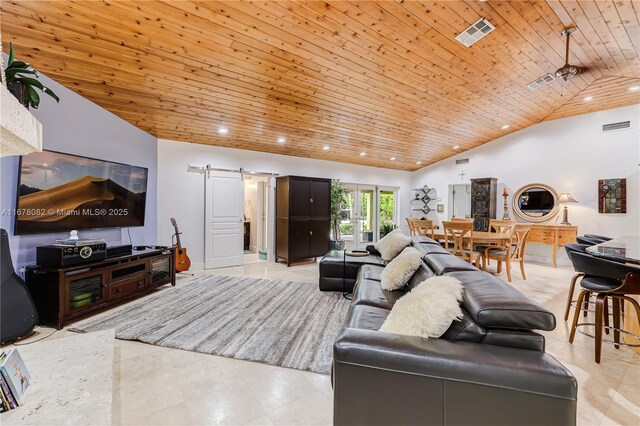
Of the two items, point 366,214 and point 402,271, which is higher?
point 366,214

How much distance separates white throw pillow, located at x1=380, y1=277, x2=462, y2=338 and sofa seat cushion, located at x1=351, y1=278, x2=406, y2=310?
74 cm

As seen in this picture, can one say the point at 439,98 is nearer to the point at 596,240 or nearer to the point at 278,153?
the point at 596,240

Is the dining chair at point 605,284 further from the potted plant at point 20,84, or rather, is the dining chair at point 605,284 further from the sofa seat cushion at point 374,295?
the potted plant at point 20,84

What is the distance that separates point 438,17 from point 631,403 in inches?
135

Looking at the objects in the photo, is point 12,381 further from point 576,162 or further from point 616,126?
point 616,126

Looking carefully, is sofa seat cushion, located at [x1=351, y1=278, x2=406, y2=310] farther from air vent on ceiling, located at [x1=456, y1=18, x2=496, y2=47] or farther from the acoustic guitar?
the acoustic guitar

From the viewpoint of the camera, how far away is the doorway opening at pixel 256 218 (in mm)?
6484

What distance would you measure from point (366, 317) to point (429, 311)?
735 millimetres

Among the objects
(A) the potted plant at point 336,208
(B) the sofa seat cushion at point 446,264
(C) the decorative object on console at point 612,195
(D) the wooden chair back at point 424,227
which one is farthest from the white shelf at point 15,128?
(C) the decorative object on console at point 612,195

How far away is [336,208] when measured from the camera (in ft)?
23.2

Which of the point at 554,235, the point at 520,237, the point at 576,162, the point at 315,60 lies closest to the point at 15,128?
the point at 315,60

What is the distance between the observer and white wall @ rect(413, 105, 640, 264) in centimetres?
522

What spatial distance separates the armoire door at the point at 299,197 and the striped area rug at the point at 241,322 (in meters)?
2.14

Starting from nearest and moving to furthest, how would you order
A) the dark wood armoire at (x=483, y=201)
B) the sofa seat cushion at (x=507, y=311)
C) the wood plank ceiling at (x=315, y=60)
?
the sofa seat cushion at (x=507, y=311) → the wood plank ceiling at (x=315, y=60) → the dark wood armoire at (x=483, y=201)
